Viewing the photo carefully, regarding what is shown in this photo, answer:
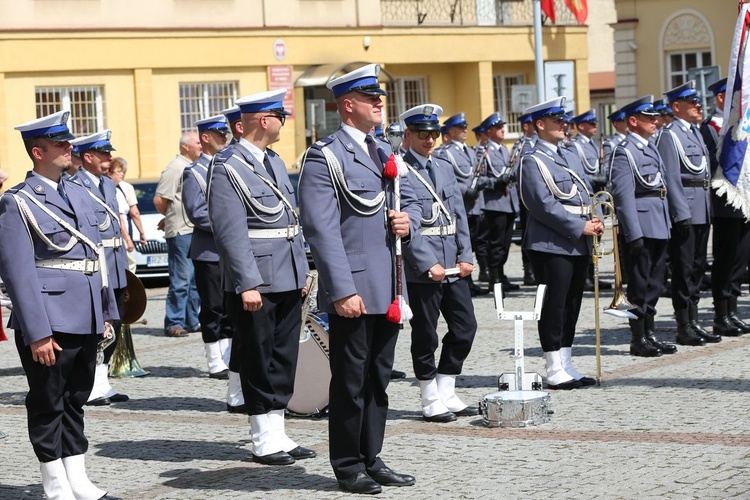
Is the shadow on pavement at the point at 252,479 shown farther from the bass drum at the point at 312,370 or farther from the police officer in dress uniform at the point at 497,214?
the police officer in dress uniform at the point at 497,214

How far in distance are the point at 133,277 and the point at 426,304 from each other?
111 inches

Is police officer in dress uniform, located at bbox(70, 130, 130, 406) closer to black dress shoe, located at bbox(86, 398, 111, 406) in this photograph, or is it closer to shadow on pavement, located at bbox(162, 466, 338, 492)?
black dress shoe, located at bbox(86, 398, 111, 406)

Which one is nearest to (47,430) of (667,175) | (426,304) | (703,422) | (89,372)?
(89,372)

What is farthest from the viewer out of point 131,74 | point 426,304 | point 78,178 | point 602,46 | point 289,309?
point 602,46

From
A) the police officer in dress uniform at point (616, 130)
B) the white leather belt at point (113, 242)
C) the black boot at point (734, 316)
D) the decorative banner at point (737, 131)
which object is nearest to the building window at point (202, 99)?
the police officer in dress uniform at point (616, 130)

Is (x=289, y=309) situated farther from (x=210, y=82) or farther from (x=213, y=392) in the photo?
(x=210, y=82)

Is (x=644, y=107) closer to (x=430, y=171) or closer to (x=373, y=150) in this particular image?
(x=430, y=171)

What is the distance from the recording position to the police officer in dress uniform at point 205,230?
11.4 m

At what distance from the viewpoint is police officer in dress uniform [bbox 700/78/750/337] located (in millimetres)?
13320

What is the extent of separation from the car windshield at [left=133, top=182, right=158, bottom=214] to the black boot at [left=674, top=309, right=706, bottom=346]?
34.4ft

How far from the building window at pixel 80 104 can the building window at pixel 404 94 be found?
7753 mm

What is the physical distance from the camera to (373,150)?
791cm

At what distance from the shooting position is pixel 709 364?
1149 cm

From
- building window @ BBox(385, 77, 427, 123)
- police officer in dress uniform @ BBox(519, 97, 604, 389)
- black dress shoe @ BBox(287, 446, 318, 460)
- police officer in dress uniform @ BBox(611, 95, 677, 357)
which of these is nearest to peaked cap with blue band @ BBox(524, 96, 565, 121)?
police officer in dress uniform @ BBox(519, 97, 604, 389)
